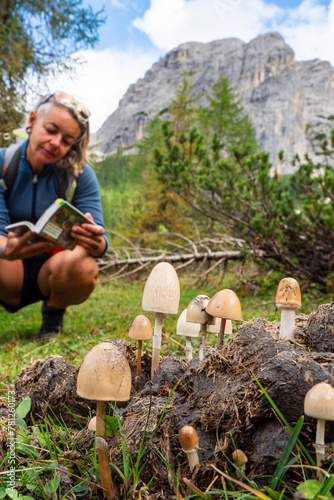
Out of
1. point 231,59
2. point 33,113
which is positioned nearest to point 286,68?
point 231,59

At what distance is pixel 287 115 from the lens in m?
108

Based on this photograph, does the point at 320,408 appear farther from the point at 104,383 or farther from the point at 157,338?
the point at 157,338

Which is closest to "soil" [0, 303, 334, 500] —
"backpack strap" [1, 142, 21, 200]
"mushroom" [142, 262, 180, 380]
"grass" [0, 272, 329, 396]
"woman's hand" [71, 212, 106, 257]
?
"mushroom" [142, 262, 180, 380]

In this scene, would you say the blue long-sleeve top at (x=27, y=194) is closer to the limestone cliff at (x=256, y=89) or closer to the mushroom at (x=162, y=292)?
the mushroom at (x=162, y=292)

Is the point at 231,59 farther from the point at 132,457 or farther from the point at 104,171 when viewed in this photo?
the point at 132,457

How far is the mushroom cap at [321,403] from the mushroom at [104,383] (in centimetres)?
54

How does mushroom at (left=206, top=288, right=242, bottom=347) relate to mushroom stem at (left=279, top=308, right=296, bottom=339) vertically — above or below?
above

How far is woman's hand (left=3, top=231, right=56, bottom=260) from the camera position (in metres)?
3.45

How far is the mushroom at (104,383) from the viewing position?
1065mm

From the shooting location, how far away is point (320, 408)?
967 mm

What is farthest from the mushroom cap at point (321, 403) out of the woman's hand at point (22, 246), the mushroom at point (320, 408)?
the woman's hand at point (22, 246)

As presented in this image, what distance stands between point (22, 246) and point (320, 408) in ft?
10.5

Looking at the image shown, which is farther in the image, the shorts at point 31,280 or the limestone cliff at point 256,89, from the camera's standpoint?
the limestone cliff at point 256,89

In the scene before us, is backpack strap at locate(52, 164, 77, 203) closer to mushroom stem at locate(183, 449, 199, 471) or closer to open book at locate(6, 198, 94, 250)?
open book at locate(6, 198, 94, 250)
